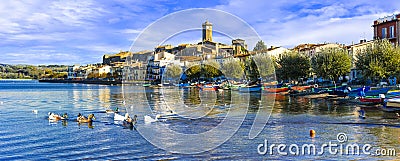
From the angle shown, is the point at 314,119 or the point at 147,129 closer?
the point at 147,129

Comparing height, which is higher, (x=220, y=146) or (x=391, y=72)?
(x=391, y=72)

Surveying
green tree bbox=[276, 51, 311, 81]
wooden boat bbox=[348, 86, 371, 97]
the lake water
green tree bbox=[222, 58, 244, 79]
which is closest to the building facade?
green tree bbox=[276, 51, 311, 81]

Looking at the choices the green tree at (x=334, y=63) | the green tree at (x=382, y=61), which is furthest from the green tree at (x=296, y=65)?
the green tree at (x=382, y=61)

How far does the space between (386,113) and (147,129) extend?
15523mm

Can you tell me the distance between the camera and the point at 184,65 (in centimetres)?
6794

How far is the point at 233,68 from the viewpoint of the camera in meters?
71.8

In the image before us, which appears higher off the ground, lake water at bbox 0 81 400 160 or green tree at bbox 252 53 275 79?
green tree at bbox 252 53 275 79

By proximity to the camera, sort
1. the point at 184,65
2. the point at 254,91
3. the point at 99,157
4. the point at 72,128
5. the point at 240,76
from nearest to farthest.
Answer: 1. the point at 99,157
2. the point at 72,128
3. the point at 254,91
4. the point at 184,65
5. the point at 240,76

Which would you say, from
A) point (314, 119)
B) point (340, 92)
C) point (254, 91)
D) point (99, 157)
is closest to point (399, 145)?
point (314, 119)

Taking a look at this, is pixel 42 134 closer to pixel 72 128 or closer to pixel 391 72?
pixel 72 128

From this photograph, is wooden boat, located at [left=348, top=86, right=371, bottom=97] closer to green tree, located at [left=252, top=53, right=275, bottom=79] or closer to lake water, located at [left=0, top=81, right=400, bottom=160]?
lake water, located at [left=0, top=81, right=400, bottom=160]

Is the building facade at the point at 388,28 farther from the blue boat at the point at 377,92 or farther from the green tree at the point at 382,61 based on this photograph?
the blue boat at the point at 377,92

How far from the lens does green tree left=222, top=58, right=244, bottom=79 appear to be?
225 ft

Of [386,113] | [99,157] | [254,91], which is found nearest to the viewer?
[99,157]
